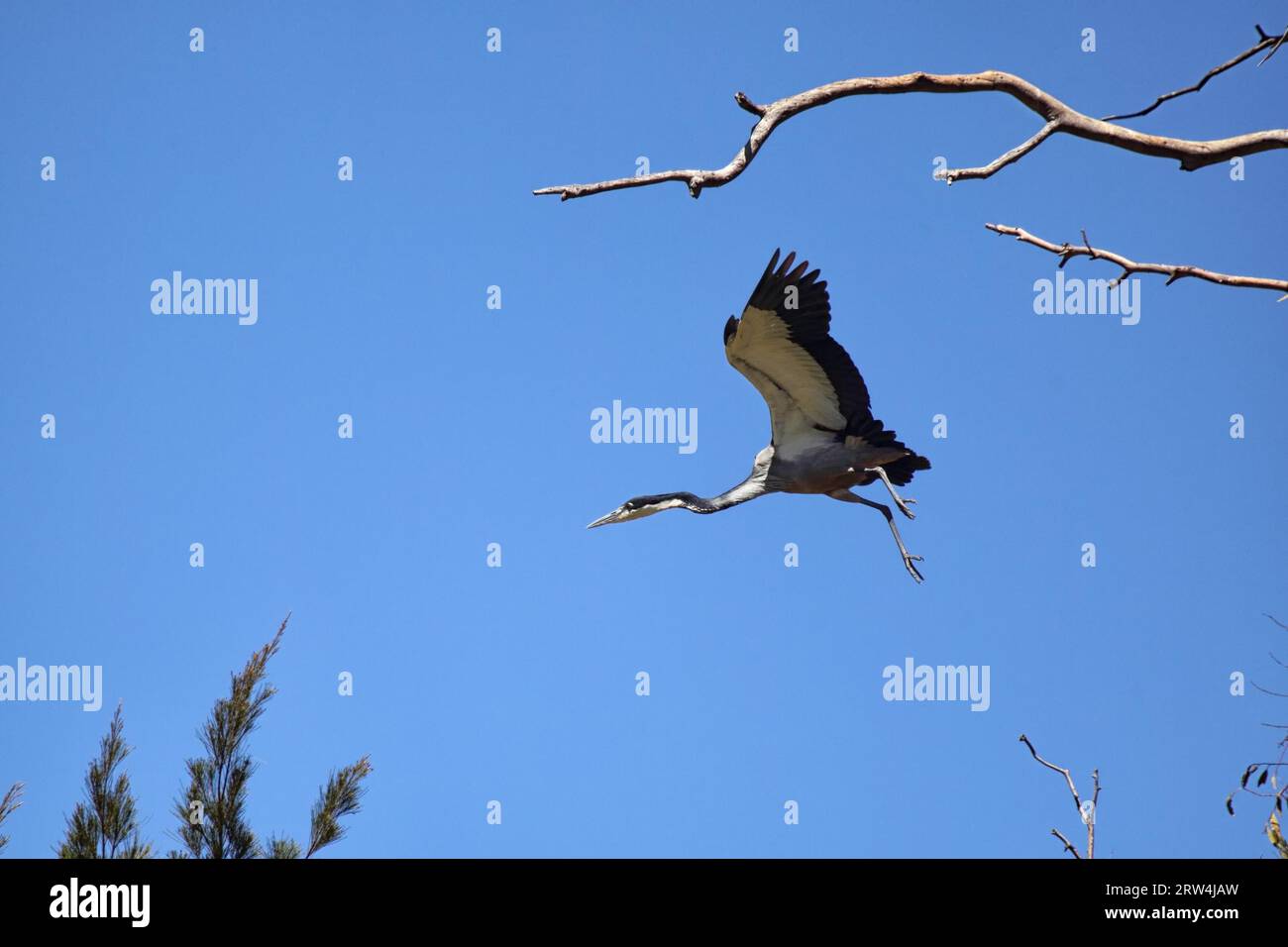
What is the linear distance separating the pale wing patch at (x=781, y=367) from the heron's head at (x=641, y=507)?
0.93 meters

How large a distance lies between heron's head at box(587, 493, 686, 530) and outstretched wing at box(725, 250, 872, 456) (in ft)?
3.01

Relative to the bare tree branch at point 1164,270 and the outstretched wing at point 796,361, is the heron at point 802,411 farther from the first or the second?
the bare tree branch at point 1164,270

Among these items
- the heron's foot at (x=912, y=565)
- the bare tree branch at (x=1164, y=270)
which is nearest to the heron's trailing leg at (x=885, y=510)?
the heron's foot at (x=912, y=565)

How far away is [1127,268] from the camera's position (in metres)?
4.40

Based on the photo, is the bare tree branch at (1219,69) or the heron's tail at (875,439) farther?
the heron's tail at (875,439)

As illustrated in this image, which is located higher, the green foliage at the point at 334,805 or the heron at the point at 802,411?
the heron at the point at 802,411

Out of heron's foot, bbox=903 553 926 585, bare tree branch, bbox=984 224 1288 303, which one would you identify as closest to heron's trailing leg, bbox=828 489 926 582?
heron's foot, bbox=903 553 926 585

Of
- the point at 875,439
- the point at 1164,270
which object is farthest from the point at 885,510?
the point at 1164,270

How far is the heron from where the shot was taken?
850cm

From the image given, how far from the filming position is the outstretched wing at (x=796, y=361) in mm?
8477

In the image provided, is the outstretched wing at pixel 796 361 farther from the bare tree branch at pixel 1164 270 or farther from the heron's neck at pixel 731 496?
the bare tree branch at pixel 1164 270
